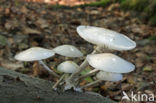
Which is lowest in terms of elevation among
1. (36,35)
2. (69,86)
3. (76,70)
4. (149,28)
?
(149,28)

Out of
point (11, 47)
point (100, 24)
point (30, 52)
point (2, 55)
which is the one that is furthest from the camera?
point (100, 24)

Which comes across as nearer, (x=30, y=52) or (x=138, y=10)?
(x=30, y=52)

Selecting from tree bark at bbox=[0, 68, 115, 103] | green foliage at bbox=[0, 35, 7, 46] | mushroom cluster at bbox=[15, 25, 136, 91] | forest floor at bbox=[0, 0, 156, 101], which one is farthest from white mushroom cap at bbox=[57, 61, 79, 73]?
green foliage at bbox=[0, 35, 7, 46]

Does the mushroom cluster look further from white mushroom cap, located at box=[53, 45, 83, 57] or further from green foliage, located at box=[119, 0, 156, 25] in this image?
green foliage, located at box=[119, 0, 156, 25]

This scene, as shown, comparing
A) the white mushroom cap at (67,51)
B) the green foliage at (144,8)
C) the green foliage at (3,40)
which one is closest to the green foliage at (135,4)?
the green foliage at (144,8)

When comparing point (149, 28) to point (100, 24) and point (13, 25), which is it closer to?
point (100, 24)

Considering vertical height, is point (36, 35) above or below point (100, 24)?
above

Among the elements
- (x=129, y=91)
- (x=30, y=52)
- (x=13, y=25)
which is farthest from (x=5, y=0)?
(x=30, y=52)

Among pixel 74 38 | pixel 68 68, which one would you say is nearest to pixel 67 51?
pixel 68 68
